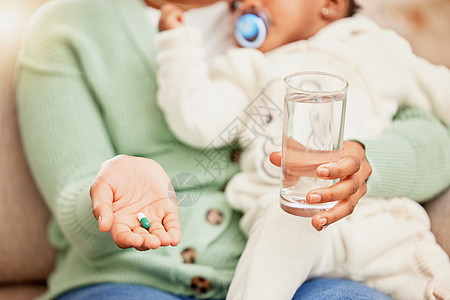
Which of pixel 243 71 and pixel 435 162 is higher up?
pixel 243 71

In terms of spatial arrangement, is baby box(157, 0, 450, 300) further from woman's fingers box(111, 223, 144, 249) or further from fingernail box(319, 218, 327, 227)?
woman's fingers box(111, 223, 144, 249)

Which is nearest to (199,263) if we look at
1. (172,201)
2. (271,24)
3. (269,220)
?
(269,220)

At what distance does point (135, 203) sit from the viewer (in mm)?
450

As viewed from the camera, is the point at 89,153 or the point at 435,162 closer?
the point at 89,153

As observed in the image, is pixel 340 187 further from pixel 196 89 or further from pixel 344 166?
pixel 196 89

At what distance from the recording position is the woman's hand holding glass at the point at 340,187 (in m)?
0.49

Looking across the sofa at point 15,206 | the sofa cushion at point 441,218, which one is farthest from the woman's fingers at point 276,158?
the sofa at point 15,206

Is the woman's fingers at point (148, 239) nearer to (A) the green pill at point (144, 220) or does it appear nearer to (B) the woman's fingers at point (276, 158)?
(A) the green pill at point (144, 220)

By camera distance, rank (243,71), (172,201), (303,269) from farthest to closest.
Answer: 1. (243,71)
2. (303,269)
3. (172,201)

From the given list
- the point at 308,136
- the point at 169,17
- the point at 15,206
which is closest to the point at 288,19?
the point at 169,17

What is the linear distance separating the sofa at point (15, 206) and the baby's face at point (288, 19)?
0.71ft

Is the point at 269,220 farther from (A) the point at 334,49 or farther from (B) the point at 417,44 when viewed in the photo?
(B) the point at 417,44

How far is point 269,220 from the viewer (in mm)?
601

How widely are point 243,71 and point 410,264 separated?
0.33m
